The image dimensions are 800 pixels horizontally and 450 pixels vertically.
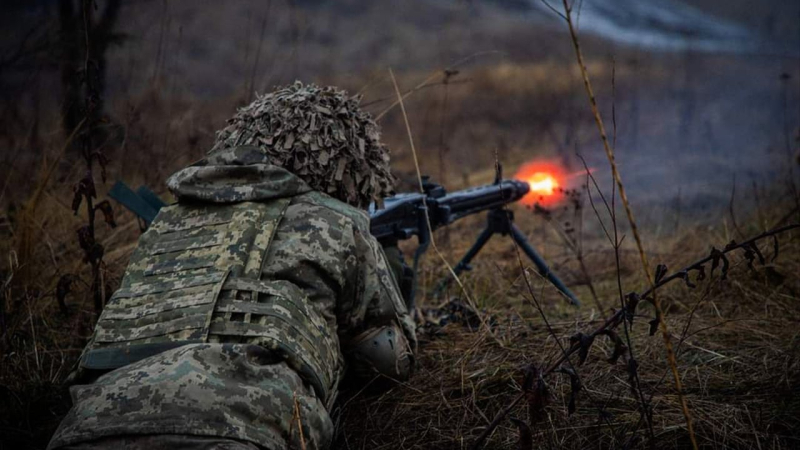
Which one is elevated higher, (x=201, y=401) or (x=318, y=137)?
(x=318, y=137)

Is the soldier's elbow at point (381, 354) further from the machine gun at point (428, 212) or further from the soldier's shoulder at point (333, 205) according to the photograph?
the machine gun at point (428, 212)

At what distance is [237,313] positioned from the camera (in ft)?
6.68

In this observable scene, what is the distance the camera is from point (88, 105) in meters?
2.70

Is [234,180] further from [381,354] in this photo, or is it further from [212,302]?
[381,354]

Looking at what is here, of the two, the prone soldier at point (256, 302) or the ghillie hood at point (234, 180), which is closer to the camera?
the prone soldier at point (256, 302)

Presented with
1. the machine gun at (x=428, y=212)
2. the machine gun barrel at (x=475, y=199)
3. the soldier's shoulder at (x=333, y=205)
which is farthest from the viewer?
the machine gun barrel at (x=475, y=199)

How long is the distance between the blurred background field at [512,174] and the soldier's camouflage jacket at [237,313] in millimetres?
498

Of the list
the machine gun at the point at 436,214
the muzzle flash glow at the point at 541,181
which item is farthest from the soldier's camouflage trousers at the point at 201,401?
the muzzle flash glow at the point at 541,181

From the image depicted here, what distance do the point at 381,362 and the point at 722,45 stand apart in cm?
1073

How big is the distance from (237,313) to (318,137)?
2.60ft

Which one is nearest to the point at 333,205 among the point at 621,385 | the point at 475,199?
the point at 621,385

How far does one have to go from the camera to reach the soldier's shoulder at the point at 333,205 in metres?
2.40

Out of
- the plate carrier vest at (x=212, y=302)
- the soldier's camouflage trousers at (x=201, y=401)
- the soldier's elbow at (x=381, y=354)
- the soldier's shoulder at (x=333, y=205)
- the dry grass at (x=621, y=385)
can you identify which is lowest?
the dry grass at (x=621, y=385)

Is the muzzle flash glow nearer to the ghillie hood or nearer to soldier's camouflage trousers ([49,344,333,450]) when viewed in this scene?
the ghillie hood
